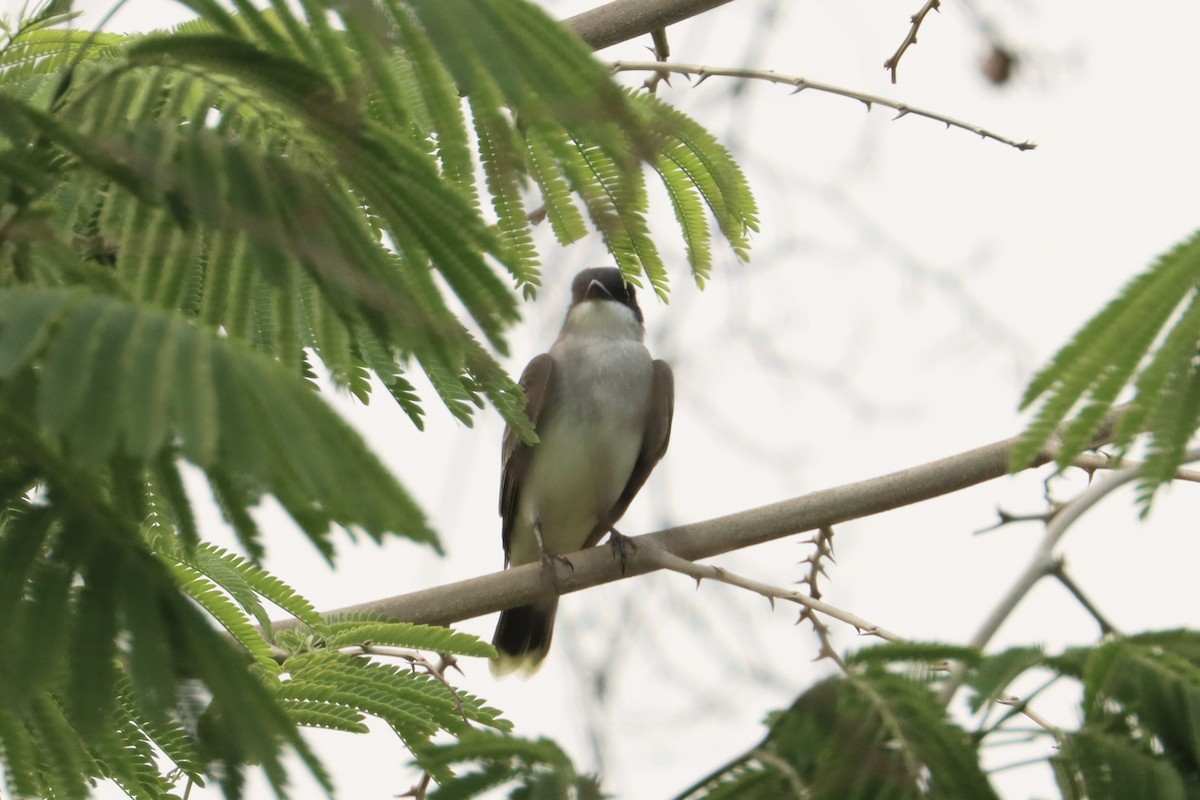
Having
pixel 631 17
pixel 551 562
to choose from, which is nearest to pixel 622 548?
pixel 551 562

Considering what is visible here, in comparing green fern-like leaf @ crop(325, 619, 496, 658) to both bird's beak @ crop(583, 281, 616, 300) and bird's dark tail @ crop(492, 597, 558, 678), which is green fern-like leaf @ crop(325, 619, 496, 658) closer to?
bird's dark tail @ crop(492, 597, 558, 678)

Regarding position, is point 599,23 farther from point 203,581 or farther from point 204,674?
point 204,674

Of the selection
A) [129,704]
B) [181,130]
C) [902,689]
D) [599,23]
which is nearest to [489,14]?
[181,130]

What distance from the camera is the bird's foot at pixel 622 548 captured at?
509cm

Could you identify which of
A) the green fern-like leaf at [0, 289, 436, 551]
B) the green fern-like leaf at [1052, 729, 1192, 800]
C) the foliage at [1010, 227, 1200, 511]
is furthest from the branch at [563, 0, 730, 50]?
the green fern-like leaf at [0, 289, 436, 551]

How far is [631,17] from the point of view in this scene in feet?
17.0

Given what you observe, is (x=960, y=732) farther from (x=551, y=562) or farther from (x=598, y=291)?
(x=598, y=291)

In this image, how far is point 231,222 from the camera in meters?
2.11

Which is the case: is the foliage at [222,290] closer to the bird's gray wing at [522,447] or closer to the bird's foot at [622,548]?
the bird's foot at [622,548]

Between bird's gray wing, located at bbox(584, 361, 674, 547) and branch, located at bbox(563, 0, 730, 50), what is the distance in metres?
2.60

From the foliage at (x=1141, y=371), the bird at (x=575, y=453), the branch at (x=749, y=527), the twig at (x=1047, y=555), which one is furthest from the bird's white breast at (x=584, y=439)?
the foliage at (x=1141, y=371)

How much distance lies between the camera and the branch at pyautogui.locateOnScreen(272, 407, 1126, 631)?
4.42 m

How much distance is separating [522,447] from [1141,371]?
17.6ft

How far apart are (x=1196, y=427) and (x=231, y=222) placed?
60.8 inches
